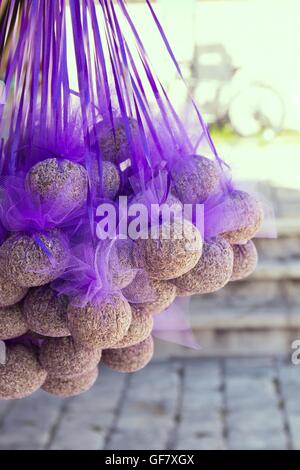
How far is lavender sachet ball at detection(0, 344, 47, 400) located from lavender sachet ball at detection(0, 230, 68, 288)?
11cm

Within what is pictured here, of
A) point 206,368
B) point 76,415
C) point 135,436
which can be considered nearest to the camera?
point 135,436

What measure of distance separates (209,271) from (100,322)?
13 cm

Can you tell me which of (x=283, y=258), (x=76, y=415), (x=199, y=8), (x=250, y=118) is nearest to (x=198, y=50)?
(x=199, y=8)

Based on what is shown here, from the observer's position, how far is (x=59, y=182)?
2.26 feet

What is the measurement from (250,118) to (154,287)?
4885 millimetres

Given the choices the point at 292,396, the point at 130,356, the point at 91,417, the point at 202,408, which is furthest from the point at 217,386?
the point at 130,356

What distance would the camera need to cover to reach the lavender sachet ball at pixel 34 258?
2.23ft

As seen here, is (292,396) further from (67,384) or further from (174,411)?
(67,384)

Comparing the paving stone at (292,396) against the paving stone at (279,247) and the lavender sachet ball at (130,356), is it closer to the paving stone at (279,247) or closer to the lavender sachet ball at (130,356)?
the paving stone at (279,247)

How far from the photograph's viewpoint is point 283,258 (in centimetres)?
314

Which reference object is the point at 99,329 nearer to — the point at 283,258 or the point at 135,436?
the point at 135,436

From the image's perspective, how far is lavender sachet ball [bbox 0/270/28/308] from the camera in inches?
27.7

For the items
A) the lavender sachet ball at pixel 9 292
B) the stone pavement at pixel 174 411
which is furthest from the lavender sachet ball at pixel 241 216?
the stone pavement at pixel 174 411

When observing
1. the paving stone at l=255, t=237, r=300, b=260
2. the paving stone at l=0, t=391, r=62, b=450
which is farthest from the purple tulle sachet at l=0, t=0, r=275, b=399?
the paving stone at l=255, t=237, r=300, b=260
